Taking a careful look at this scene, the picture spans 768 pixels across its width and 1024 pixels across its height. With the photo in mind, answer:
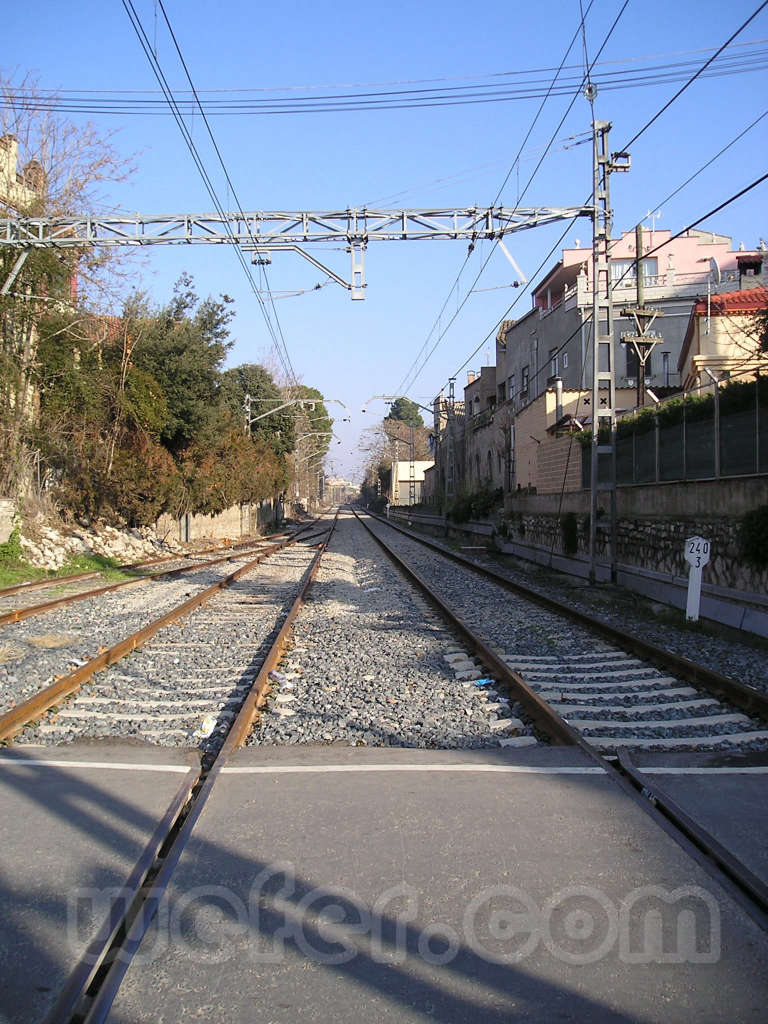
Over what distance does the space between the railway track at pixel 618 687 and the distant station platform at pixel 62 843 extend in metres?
3.14

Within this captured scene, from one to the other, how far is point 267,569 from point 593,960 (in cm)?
2033

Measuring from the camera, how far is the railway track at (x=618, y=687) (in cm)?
641

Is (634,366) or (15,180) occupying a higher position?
(15,180)

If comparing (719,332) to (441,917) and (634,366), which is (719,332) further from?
(441,917)

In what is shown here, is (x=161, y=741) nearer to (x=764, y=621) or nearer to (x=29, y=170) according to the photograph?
(x=764, y=621)

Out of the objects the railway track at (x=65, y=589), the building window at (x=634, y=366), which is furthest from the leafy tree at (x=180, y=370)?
the building window at (x=634, y=366)

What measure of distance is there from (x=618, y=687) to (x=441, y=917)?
5091 millimetres

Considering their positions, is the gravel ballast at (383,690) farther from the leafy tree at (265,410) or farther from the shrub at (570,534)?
the leafy tree at (265,410)

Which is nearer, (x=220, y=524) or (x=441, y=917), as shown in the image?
(x=441, y=917)

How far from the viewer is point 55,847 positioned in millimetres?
4219

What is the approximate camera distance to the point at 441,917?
3.48 m

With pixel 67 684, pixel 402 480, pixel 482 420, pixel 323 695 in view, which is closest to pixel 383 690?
pixel 323 695

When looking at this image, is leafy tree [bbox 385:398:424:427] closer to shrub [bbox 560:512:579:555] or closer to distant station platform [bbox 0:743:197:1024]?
shrub [bbox 560:512:579:555]

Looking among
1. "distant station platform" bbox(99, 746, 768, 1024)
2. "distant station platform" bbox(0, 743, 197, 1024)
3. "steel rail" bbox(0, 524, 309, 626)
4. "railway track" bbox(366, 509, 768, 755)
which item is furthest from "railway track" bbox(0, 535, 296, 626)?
"distant station platform" bbox(99, 746, 768, 1024)
